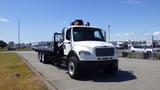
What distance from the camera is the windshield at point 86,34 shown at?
1708cm

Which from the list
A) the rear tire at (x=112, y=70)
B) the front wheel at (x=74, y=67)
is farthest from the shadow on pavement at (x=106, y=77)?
the front wheel at (x=74, y=67)

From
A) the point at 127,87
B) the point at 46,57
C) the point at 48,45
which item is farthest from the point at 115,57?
the point at 46,57

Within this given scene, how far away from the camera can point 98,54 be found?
15344mm

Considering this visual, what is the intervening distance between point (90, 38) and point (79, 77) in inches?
103

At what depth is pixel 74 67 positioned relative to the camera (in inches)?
611

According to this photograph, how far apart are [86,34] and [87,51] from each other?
90.4 inches

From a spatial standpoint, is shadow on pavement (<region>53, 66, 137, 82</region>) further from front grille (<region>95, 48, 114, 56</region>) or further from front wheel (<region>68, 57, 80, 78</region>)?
front grille (<region>95, 48, 114, 56</region>)

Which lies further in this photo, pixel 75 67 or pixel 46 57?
pixel 46 57

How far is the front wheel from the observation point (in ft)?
50.2

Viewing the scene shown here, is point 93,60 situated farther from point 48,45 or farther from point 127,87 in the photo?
point 48,45

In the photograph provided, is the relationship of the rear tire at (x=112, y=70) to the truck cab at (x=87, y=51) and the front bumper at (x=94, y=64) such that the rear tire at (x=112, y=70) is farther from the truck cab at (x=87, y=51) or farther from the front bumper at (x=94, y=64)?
the front bumper at (x=94, y=64)

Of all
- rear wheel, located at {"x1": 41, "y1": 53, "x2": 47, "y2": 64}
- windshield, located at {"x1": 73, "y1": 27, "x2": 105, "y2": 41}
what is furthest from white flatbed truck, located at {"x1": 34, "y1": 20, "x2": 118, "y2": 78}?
rear wheel, located at {"x1": 41, "y1": 53, "x2": 47, "y2": 64}

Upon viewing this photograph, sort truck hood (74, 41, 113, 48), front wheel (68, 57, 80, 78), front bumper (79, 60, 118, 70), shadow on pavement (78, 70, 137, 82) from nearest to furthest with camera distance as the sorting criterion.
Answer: shadow on pavement (78, 70, 137, 82) < front bumper (79, 60, 118, 70) < front wheel (68, 57, 80, 78) < truck hood (74, 41, 113, 48)

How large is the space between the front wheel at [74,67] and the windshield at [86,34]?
54.3 inches
